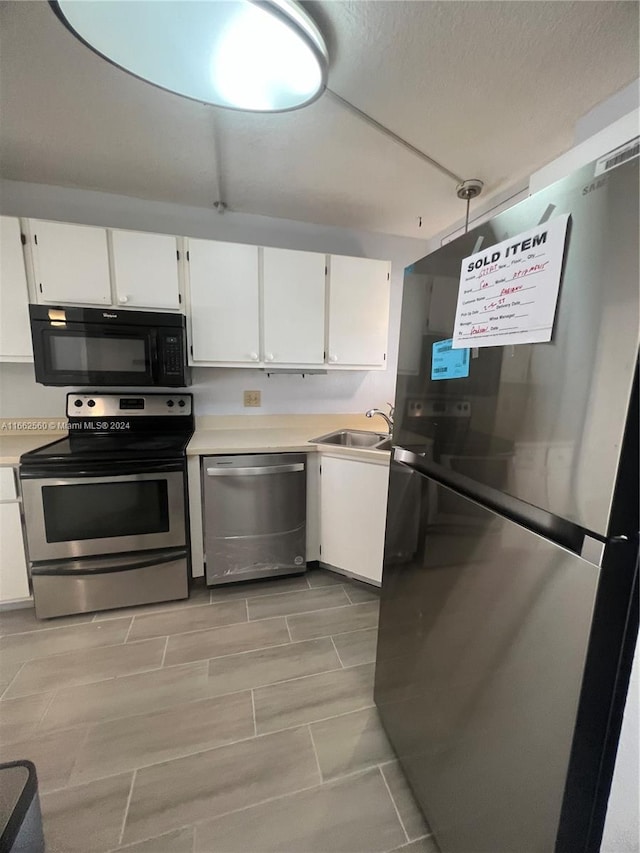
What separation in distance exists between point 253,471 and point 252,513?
27cm

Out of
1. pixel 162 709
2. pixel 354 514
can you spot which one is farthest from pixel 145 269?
pixel 162 709

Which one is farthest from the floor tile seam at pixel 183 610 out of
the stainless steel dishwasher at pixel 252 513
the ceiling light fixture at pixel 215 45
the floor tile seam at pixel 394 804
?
the ceiling light fixture at pixel 215 45

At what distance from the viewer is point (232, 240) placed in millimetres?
2455

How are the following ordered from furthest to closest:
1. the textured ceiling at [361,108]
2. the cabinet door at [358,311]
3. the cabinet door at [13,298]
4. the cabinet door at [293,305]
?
the cabinet door at [358,311], the cabinet door at [293,305], the cabinet door at [13,298], the textured ceiling at [361,108]

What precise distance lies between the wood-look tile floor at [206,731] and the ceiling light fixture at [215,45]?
2244mm

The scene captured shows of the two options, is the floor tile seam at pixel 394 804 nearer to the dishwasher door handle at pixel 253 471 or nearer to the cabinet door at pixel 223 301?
the dishwasher door handle at pixel 253 471

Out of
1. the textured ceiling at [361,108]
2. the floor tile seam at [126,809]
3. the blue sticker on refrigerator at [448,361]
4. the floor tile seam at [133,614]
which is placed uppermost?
the textured ceiling at [361,108]

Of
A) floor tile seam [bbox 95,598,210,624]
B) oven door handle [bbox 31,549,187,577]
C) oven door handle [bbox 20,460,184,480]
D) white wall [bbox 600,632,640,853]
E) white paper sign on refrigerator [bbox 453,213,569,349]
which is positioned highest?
white paper sign on refrigerator [bbox 453,213,569,349]

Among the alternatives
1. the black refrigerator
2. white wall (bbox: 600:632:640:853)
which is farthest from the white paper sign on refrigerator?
white wall (bbox: 600:632:640:853)

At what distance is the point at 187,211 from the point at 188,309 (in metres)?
0.77

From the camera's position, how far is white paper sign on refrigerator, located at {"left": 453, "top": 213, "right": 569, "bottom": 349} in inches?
23.8

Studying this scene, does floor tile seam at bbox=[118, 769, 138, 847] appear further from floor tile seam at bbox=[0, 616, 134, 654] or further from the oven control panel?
the oven control panel

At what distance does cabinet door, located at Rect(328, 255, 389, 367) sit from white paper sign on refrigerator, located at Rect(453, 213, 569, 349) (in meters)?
1.61

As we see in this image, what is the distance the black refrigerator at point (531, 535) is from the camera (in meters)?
0.53
